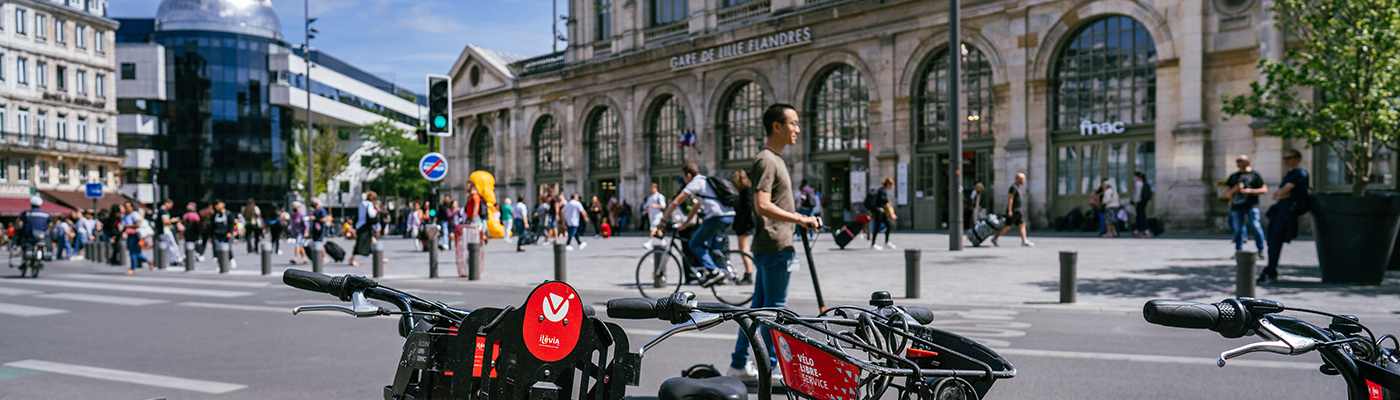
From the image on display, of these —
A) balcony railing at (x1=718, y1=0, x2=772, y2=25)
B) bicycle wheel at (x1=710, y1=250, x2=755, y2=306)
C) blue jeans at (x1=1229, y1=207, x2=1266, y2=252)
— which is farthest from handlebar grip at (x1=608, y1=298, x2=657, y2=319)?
balcony railing at (x1=718, y1=0, x2=772, y2=25)

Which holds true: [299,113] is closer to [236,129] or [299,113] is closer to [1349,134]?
[236,129]

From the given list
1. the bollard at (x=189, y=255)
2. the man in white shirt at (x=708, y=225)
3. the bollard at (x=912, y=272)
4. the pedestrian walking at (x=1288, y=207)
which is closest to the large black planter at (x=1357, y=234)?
the pedestrian walking at (x=1288, y=207)

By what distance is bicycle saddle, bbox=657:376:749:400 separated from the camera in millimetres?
1714

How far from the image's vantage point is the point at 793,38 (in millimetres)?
27781

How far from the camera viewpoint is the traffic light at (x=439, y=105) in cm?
1159

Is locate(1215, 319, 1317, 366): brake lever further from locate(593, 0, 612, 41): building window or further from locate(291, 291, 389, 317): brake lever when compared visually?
locate(593, 0, 612, 41): building window

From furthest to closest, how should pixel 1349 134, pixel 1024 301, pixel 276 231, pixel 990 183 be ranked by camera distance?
pixel 990 183 → pixel 276 231 → pixel 1349 134 → pixel 1024 301

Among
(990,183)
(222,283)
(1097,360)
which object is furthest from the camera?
(990,183)

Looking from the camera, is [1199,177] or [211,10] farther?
[211,10]

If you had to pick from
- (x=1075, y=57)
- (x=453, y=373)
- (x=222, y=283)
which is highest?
(x=1075, y=57)

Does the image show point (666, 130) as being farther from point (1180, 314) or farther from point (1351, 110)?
point (1180, 314)

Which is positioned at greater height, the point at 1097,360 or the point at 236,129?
the point at 236,129

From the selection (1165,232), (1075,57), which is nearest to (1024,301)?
(1165,232)

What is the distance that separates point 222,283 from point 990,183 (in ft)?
62.3
